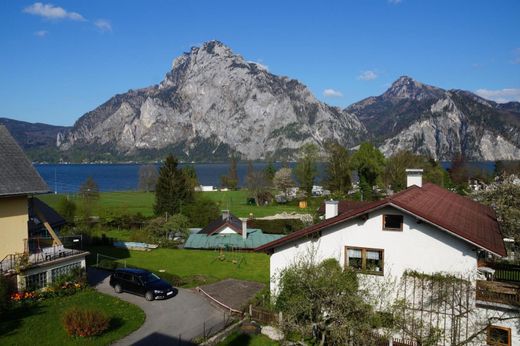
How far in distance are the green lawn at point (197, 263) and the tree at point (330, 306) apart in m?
Result: 15.6

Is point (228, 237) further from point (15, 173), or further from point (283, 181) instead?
point (283, 181)

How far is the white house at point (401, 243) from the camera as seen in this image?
714 inches

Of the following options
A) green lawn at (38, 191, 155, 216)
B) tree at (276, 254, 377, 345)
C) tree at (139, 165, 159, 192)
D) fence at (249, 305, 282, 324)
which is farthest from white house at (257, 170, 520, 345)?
tree at (139, 165, 159, 192)

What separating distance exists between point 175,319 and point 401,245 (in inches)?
495

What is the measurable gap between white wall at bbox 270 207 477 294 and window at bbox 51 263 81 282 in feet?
48.7

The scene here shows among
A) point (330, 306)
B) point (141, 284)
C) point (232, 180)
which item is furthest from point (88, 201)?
point (232, 180)

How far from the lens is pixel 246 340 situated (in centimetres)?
2005

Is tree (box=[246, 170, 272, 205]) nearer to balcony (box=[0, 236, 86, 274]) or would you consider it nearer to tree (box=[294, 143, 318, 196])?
tree (box=[294, 143, 318, 196])

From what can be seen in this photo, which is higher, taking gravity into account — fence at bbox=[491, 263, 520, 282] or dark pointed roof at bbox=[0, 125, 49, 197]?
dark pointed roof at bbox=[0, 125, 49, 197]

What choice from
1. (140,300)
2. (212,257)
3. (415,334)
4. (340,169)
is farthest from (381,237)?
(340,169)

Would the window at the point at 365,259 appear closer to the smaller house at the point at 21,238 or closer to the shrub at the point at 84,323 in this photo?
the shrub at the point at 84,323

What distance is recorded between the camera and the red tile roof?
59.6 feet

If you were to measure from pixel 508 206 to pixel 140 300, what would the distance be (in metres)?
27.1

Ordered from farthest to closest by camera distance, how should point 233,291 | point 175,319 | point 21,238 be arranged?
point 233,291 < point 21,238 < point 175,319
